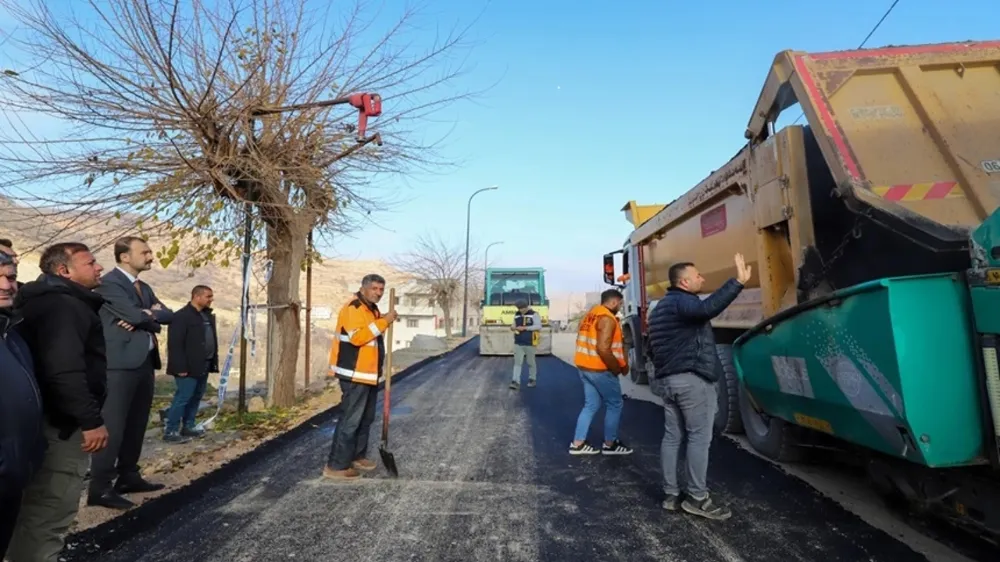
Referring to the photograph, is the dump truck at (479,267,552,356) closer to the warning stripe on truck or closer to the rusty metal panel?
the rusty metal panel

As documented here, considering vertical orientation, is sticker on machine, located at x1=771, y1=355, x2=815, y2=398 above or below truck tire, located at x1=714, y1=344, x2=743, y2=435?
above

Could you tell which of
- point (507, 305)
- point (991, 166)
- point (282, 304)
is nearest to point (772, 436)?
point (991, 166)

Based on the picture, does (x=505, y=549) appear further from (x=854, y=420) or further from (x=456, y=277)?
(x=456, y=277)

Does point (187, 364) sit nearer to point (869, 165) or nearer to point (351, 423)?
point (351, 423)

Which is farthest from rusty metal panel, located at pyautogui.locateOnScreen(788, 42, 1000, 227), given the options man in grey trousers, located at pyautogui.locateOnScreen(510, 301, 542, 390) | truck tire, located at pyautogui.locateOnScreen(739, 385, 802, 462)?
man in grey trousers, located at pyautogui.locateOnScreen(510, 301, 542, 390)

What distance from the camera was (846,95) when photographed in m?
4.43

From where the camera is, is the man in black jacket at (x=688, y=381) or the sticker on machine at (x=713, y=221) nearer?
the man in black jacket at (x=688, y=381)

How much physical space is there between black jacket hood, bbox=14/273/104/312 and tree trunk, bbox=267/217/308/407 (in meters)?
4.86

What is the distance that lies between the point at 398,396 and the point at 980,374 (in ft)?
26.8

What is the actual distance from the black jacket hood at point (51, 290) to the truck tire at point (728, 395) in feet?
17.1

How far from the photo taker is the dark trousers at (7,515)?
227 cm

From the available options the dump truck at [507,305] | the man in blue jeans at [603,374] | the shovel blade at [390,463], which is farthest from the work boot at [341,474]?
the dump truck at [507,305]

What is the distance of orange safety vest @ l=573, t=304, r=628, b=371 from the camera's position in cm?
594

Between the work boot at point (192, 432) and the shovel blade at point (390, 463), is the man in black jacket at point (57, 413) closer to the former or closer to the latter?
the shovel blade at point (390, 463)
